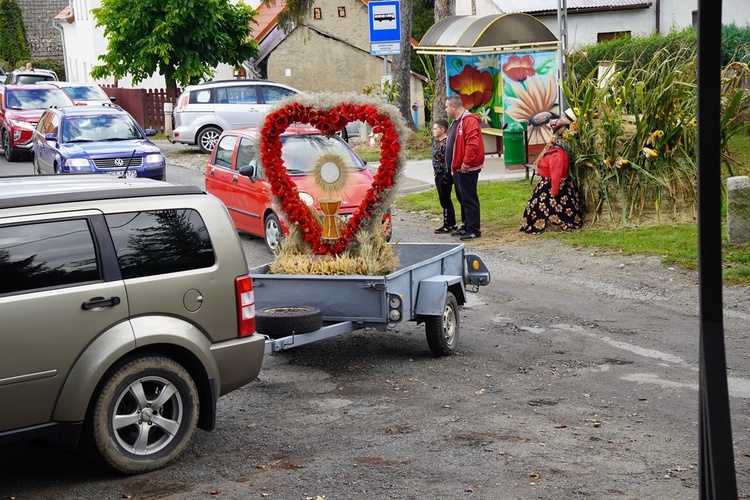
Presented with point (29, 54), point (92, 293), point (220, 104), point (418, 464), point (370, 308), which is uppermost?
point (29, 54)

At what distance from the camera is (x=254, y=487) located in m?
5.79

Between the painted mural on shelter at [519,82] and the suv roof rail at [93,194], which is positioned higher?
the painted mural on shelter at [519,82]

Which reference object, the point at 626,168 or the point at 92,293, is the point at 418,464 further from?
the point at 626,168

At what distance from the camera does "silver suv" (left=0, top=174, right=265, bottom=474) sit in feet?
18.1

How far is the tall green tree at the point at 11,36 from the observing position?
6241 cm

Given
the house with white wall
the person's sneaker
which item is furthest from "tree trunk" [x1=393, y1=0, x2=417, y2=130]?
the person's sneaker

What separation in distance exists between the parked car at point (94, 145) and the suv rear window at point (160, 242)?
12.6 meters

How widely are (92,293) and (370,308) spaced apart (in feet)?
9.10

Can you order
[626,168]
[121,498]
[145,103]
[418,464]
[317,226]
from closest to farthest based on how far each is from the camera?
1. [121,498]
2. [418,464]
3. [317,226]
4. [626,168]
5. [145,103]

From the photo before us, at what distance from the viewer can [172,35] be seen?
104 feet

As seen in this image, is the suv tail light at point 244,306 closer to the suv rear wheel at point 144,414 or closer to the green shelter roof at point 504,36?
the suv rear wheel at point 144,414

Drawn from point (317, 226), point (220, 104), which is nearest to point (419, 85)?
point (220, 104)

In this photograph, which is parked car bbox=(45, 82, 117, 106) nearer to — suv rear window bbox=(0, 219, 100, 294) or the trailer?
the trailer

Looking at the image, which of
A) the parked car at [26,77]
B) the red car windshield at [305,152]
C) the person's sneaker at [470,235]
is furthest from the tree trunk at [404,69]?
the parked car at [26,77]
